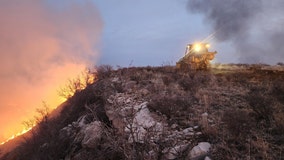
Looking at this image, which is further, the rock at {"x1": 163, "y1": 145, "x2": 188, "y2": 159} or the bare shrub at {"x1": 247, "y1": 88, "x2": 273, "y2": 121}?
the bare shrub at {"x1": 247, "y1": 88, "x2": 273, "y2": 121}

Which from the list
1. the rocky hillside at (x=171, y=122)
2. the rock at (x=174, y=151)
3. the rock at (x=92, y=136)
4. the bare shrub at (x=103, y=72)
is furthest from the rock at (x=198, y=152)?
the bare shrub at (x=103, y=72)

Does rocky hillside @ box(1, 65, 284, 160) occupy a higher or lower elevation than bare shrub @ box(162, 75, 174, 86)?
lower

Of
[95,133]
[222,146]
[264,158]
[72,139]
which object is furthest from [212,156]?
[72,139]

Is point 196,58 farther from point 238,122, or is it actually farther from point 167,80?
point 238,122

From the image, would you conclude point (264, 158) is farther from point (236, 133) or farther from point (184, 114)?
point (184, 114)

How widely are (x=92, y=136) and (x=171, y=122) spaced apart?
9.18 feet

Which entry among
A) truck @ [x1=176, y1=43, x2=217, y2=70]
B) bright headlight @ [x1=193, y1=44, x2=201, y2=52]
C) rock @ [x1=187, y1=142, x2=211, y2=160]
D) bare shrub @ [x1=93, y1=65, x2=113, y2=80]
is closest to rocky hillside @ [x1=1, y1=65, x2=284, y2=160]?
rock @ [x1=187, y1=142, x2=211, y2=160]

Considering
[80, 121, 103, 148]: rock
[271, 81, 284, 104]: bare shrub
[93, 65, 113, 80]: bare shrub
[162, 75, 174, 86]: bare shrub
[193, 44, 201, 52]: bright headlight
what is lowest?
[80, 121, 103, 148]: rock

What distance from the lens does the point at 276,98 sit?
41.3 feet

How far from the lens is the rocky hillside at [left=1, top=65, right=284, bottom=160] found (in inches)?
356

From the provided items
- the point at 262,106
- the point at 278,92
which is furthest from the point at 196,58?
the point at 262,106

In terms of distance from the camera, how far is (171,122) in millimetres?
11547

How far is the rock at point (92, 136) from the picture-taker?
12.0 m

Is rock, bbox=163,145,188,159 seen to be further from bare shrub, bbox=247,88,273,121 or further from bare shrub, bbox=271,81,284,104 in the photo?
bare shrub, bbox=271,81,284,104
